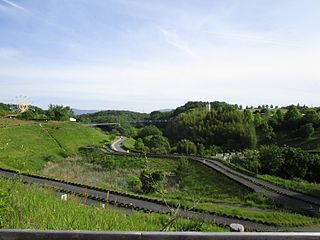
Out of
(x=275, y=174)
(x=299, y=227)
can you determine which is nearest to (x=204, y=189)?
(x=275, y=174)

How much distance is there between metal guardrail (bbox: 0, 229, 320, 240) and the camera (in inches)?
73.2

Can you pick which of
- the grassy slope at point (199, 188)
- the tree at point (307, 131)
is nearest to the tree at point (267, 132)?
the tree at point (307, 131)

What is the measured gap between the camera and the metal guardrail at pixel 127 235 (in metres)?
1.86

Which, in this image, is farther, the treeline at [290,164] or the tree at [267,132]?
the tree at [267,132]

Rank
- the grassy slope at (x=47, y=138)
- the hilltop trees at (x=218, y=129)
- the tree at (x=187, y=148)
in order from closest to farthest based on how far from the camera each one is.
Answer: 1. the grassy slope at (x=47, y=138)
2. the tree at (x=187, y=148)
3. the hilltop trees at (x=218, y=129)

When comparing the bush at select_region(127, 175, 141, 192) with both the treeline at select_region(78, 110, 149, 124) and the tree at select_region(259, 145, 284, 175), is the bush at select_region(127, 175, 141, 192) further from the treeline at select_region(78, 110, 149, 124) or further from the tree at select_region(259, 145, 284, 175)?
the treeline at select_region(78, 110, 149, 124)

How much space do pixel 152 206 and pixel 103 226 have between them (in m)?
7.77

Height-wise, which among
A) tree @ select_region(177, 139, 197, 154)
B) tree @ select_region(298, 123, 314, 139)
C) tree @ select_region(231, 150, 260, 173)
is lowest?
tree @ select_region(177, 139, 197, 154)

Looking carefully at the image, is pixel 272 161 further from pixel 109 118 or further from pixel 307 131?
pixel 109 118

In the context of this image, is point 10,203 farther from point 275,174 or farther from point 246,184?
point 275,174

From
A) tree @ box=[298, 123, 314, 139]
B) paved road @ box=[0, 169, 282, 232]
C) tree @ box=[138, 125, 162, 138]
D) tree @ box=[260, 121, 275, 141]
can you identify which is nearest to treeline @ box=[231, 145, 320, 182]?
paved road @ box=[0, 169, 282, 232]

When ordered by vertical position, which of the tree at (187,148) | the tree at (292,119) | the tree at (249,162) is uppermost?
the tree at (292,119)

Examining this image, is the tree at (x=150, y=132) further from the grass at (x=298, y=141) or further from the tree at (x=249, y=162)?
the tree at (x=249, y=162)

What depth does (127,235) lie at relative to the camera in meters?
1.88
